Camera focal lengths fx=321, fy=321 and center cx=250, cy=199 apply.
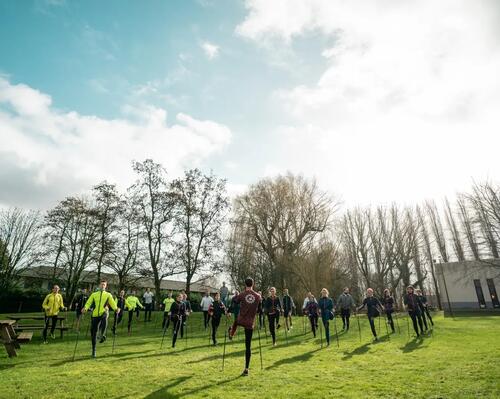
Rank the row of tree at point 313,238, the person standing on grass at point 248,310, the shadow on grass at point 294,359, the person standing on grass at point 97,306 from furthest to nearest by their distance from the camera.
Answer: the row of tree at point 313,238
the person standing on grass at point 97,306
the shadow on grass at point 294,359
the person standing on grass at point 248,310

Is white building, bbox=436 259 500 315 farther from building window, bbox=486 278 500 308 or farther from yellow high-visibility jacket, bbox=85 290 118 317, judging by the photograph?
yellow high-visibility jacket, bbox=85 290 118 317

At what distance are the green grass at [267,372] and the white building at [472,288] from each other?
35240mm

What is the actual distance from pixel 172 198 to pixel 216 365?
2413 cm

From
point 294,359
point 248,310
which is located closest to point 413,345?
point 294,359

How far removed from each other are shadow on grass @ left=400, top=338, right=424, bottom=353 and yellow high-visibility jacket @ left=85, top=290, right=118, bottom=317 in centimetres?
1092

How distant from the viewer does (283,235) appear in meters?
33.8

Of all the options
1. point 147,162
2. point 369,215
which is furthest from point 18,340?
point 369,215

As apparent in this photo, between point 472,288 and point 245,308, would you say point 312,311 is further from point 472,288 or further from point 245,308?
point 472,288

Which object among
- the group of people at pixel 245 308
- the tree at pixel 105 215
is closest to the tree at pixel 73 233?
the tree at pixel 105 215

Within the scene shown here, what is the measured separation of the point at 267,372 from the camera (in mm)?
8445

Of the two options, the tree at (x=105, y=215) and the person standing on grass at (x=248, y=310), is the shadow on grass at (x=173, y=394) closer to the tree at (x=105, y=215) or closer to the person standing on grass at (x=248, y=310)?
the person standing on grass at (x=248, y=310)

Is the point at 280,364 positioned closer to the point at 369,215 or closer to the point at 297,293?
the point at 297,293

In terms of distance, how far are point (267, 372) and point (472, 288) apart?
1845 inches

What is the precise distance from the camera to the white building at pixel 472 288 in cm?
4212
